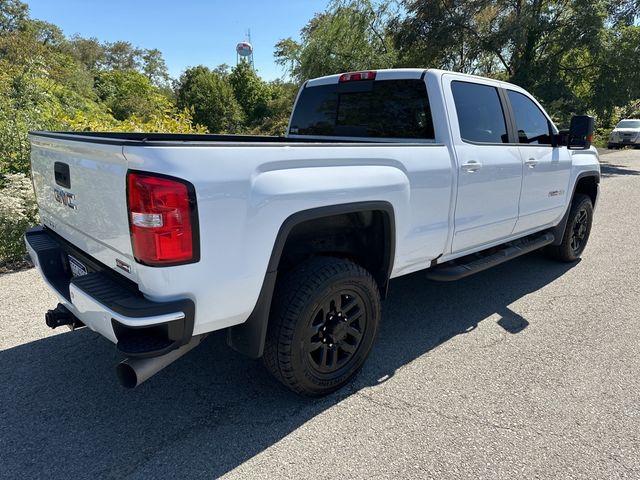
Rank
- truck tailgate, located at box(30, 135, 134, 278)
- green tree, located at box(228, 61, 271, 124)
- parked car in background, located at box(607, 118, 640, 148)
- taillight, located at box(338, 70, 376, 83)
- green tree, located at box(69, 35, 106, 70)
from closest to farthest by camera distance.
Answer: truck tailgate, located at box(30, 135, 134, 278) → taillight, located at box(338, 70, 376, 83) → parked car in background, located at box(607, 118, 640, 148) → green tree, located at box(228, 61, 271, 124) → green tree, located at box(69, 35, 106, 70)

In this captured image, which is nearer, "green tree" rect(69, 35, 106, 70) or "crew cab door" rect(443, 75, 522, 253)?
"crew cab door" rect(443, 75, 522, 253)

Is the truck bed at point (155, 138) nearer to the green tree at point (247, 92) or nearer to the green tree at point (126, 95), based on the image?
the green tree at point (126, 95)

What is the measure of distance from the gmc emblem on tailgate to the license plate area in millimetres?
331

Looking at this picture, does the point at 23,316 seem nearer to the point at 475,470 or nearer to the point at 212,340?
the point at 212,340

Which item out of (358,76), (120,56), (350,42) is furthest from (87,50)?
(358,76)

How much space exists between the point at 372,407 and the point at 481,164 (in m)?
1.98

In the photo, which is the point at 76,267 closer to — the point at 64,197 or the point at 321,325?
the point at 64,197

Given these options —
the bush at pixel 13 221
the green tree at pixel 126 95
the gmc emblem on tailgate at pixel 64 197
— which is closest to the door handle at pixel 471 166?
the gmc emblem on tailgate at pixel 64 197

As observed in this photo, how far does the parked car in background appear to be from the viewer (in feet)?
76.4

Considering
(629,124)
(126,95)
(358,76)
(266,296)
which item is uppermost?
(126,95)

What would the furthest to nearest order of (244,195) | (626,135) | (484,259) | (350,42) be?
(626,135), (350,42), (484,259), (244,195)

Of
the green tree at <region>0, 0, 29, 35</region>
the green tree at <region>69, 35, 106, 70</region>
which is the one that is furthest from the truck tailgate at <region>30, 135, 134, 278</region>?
the green tree at <region>69, 35, 106, 70</region>

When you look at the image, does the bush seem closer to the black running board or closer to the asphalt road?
the asphalt road

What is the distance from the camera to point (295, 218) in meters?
2.29
